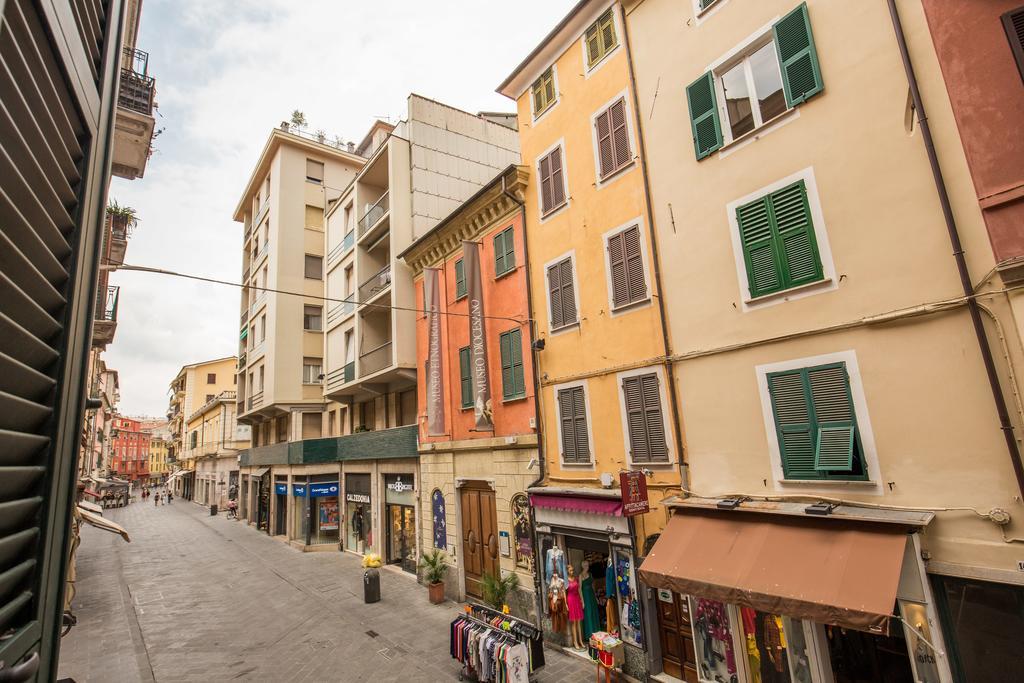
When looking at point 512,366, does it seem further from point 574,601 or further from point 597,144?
point 597,144

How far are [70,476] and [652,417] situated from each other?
983 cm

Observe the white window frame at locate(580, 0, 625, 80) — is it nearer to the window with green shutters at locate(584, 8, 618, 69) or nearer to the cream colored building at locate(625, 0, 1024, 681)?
the window with green shutters at locate(584, 8, 618, 69)

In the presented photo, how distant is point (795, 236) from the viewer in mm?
8797

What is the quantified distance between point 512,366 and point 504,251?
3.50 metres

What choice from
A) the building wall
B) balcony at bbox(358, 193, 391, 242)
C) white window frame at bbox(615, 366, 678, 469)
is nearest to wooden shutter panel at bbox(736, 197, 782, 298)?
the building wall

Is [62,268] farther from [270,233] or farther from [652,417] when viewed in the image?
[270,233]

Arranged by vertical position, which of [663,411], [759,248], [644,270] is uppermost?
[644,270]

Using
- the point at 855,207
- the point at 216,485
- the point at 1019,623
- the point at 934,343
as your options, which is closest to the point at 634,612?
the point at 1019,623

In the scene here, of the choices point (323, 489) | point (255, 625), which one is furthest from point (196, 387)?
point (255, 625)

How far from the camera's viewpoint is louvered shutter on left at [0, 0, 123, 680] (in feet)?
6.19

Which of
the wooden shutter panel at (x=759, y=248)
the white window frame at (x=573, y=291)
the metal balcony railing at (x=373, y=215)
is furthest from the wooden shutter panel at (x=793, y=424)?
the metal balcony railing at (x=373, y=215)

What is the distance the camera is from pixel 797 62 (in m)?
8.92

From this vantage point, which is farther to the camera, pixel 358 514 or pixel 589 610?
pixel 358 514

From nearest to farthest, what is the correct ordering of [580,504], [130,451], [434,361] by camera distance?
1. [580,504]
2. [434,361]
3. [130,451]
